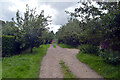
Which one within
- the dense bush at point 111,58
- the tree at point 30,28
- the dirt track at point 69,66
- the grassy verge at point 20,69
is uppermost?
the tree at point 30,28

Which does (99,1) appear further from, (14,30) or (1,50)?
(14,30)

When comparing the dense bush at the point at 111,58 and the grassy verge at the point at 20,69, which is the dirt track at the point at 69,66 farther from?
the dense bush at the point at 111,58

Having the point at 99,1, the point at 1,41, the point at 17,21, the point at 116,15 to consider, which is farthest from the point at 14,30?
the point at 116,15

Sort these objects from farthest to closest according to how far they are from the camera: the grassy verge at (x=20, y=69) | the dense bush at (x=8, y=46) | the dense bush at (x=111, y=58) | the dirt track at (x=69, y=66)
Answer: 1. the dense bush at (x=8, y=46)
2. the dense bush at (x=111, y=58)
3. the dirt track at (x=69, y=66)
4. the grassy verge at (x=20, y=69)

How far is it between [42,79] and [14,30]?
340 inches

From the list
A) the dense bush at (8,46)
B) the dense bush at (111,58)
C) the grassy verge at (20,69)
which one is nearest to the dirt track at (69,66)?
the grassy verge at (20,69)

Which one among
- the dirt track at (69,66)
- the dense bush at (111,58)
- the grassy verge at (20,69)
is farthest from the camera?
the dense bush at (111,58)

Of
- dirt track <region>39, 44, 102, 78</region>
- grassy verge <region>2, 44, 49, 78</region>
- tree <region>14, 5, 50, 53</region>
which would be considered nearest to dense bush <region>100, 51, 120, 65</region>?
dirt track <region>39, 44, 102, 78</region>

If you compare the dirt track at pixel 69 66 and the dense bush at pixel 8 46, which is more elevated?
the dense bush at pixel 8 46

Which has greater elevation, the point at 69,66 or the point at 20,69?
the point at 20,69

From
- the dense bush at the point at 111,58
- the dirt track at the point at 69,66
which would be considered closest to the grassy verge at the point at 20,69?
the dirt track at the point at 69,66

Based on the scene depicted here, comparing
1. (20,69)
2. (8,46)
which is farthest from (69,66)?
(8,46)

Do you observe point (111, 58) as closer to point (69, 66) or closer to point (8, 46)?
point (69, 66)

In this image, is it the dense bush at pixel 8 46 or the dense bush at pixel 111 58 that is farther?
the dense bush at pixel 8 46
